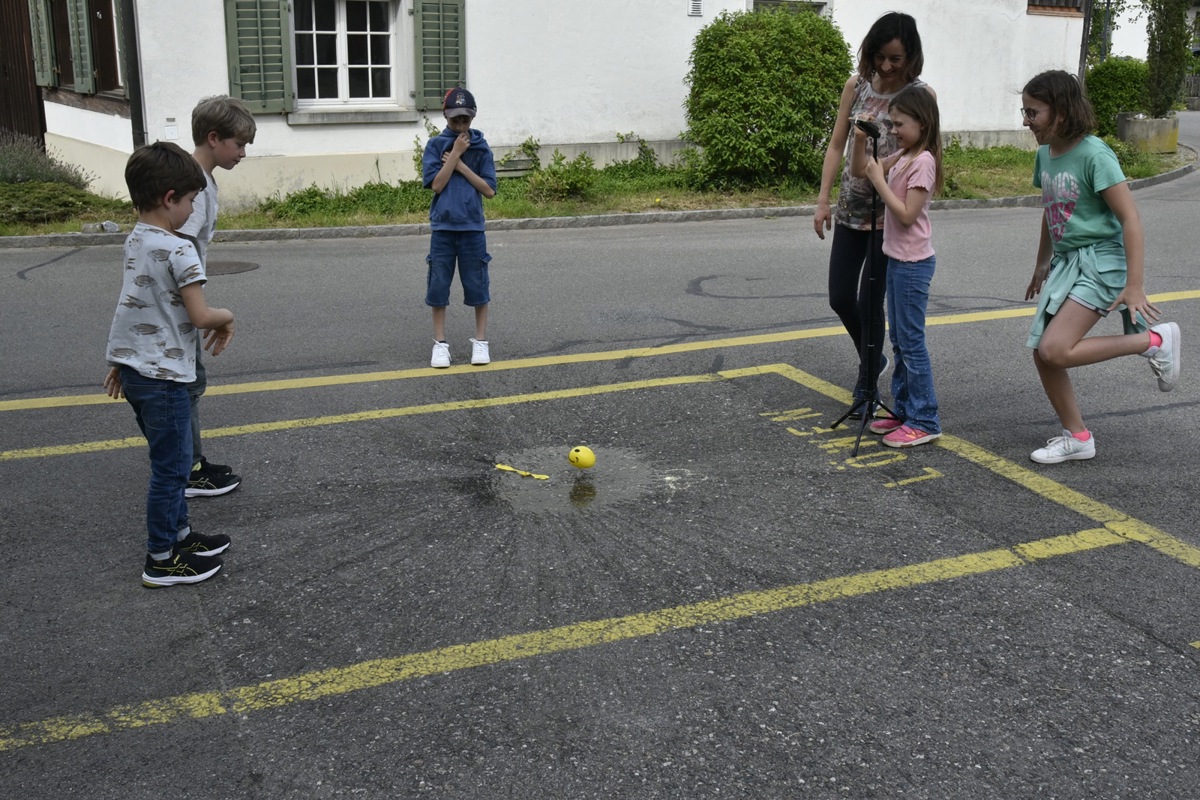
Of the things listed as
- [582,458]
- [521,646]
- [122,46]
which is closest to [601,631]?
[521,646]

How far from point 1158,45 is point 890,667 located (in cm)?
2120

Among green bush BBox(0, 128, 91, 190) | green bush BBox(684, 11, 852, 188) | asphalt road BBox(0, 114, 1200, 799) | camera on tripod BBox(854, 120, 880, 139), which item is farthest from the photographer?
green bush BBox(684, 11, 852, 188)

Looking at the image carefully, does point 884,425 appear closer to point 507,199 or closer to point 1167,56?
point 507,199

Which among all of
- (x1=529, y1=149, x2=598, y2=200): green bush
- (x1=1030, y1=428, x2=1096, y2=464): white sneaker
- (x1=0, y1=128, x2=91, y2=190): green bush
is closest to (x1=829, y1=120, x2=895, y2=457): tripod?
(x1=1030, y1=428, x2=1096, y2=464): white sneaker

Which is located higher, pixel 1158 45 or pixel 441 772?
pixel 1158 45

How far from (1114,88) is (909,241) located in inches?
800

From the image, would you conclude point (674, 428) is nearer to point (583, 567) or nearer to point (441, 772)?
point (583, 567)

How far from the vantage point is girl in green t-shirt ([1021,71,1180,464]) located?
4992 mm

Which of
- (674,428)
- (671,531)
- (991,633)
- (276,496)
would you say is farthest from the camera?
(674,428)

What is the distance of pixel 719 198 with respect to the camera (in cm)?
1486

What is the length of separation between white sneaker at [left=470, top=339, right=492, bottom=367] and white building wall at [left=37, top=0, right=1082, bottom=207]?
23.8ft

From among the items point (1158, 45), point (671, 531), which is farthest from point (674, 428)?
point (1158, 45)

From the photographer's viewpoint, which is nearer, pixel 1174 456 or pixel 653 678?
pixel 653 678

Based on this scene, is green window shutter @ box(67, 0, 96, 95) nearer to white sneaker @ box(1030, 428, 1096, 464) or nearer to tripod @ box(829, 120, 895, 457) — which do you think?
tripod @ box(829, 120, 895, 457)
